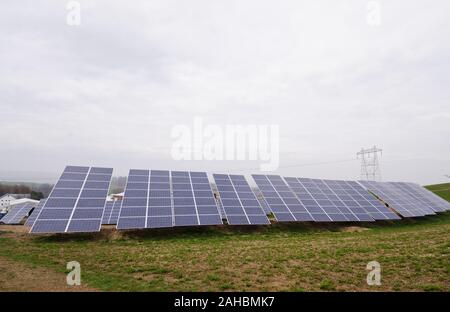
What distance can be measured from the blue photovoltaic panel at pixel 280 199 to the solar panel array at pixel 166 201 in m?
6.47

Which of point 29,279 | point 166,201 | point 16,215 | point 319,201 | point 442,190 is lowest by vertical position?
point 16,215

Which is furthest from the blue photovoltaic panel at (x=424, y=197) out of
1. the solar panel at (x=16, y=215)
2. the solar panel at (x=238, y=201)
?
the solar panel at (x=16, y=215)

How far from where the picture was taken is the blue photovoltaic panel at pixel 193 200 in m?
23.2

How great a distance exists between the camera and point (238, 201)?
2811 centimetres

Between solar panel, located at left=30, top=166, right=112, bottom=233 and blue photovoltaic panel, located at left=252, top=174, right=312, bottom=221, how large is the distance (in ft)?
52.5

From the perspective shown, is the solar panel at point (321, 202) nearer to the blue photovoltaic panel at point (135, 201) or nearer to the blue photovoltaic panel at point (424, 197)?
the blue photovoltaic panel at point (135, 201)

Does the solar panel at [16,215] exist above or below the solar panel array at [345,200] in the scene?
below

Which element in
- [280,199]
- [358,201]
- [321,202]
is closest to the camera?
[280,199]

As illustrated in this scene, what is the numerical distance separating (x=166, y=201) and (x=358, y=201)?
2437 cm

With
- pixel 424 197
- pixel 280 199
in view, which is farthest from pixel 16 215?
pixel 424 197

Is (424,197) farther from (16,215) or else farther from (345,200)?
(16,215)
